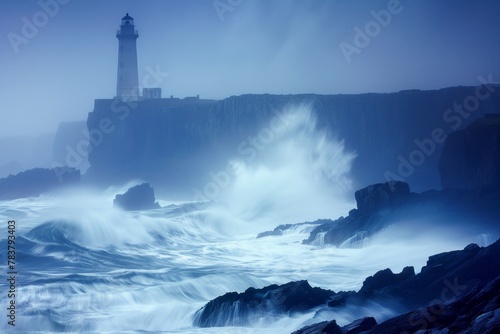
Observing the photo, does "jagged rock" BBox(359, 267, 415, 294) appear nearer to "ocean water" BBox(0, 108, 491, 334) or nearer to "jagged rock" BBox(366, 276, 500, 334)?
"ocean water" BBox(0, 108, 491, 334)

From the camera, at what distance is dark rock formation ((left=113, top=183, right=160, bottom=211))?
4662cm

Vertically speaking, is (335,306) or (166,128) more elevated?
(166,128)

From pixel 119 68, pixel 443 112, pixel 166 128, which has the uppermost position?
pixel 119 68

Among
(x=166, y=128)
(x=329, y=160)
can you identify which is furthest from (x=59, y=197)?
(x=329, y=160)

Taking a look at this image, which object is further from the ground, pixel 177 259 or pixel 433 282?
pixel 177 259

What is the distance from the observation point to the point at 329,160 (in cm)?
5622

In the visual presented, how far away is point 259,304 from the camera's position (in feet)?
58.1

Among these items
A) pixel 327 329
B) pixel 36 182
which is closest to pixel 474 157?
pixel 327 329

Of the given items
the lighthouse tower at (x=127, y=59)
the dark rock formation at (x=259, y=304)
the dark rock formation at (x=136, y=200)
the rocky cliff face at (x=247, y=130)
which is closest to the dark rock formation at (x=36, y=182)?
the rocky cliff face at (x=247, y=130)

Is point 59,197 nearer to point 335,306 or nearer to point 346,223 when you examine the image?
point 346,223

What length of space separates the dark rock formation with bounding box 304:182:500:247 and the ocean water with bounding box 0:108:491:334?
710 mm

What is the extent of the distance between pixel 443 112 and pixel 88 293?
3753 centimetres

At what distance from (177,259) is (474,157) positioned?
16572 millimetres

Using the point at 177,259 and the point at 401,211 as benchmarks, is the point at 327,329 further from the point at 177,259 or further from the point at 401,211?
the point at 401,211
